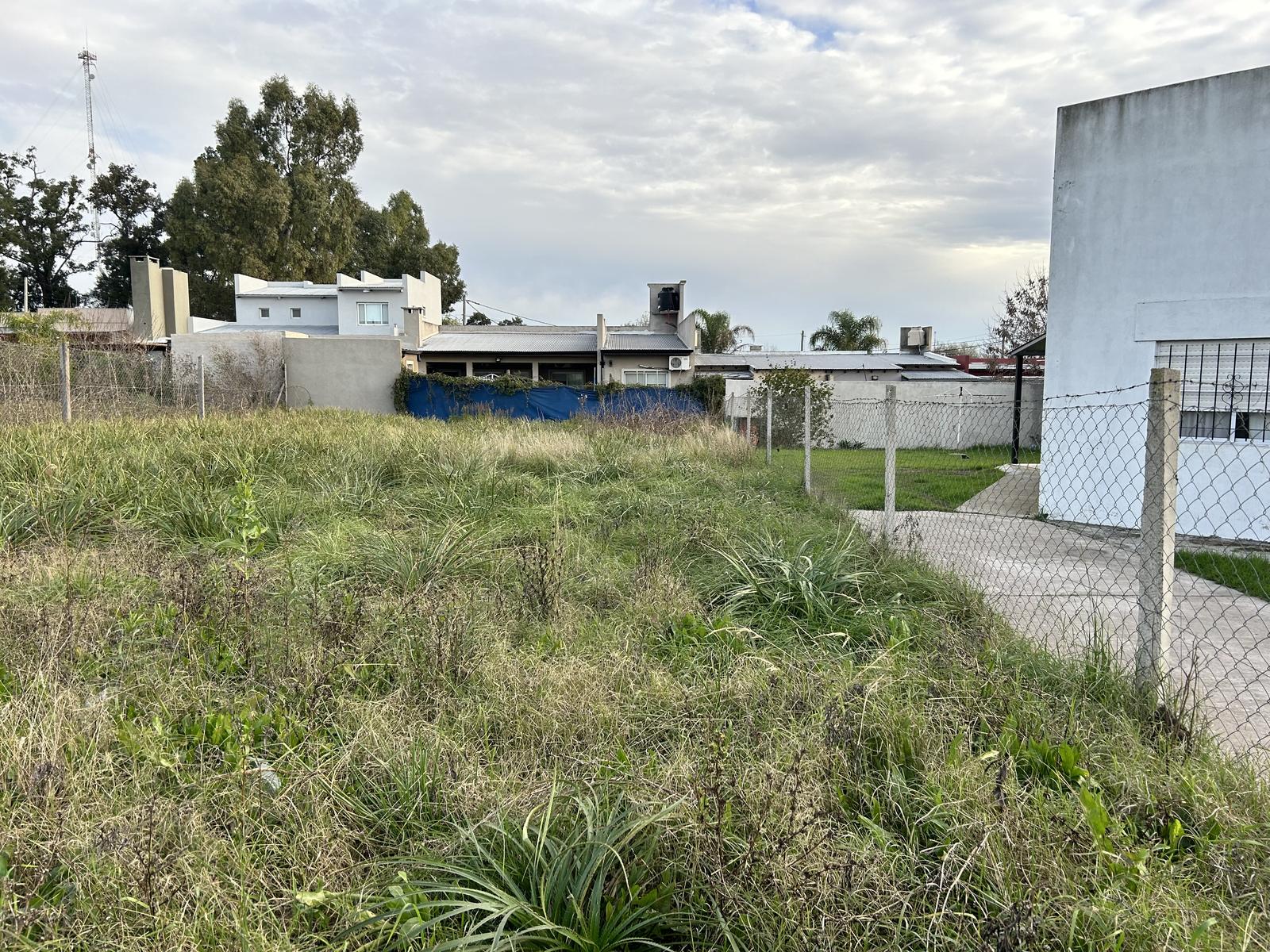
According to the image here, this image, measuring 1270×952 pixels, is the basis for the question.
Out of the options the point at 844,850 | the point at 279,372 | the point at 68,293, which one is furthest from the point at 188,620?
the point at 68,293

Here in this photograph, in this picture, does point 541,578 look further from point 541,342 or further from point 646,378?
point 541,342

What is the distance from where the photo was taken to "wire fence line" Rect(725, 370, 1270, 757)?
295 centimetres

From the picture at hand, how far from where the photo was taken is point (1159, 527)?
113 inches

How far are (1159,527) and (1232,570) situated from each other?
4615 mm

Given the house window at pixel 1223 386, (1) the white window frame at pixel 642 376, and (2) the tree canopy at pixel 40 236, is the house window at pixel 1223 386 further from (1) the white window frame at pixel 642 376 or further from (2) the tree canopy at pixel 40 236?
(2) the tree canopy at pixel 40 236

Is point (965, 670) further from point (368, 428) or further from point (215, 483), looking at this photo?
point (368, 428)

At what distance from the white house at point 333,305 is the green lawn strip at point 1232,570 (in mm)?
31256

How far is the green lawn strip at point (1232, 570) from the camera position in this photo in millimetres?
5711

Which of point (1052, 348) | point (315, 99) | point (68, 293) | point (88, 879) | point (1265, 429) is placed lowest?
point (88, 879)

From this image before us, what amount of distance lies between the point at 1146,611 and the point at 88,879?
3.63 m

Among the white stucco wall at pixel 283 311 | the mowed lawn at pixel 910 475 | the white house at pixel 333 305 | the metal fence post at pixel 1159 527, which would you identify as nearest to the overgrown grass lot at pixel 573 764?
the metal fence post at pixel 1159 527

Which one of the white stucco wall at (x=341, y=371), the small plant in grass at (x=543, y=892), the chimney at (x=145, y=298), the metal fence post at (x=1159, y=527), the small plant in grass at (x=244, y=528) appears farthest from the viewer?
the chimney at (x=145, y=298)

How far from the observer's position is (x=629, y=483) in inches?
317

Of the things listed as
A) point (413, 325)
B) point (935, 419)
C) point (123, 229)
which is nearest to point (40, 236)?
point (123, 229)
